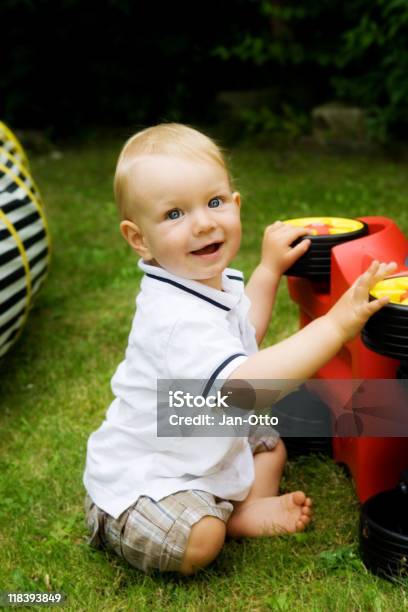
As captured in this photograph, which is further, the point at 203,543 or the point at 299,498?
the point at 299,498

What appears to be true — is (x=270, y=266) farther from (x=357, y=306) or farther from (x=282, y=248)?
(x=357, y=306)

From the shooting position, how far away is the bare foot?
1757mm

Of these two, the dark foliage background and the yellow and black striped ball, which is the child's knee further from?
the dark foliage background

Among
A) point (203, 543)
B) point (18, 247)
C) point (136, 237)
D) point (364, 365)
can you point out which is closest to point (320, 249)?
point (364, 365)

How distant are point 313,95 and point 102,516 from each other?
4.93 meters

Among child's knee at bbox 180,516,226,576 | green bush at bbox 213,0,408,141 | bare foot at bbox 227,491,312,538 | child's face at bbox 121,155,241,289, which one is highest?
child's face at bbox 121,155,241,289

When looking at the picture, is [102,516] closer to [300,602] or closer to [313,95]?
[300,602]

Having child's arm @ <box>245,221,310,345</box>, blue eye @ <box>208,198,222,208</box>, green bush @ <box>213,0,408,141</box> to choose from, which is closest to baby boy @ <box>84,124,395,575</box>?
blue eye @ <box>208,198,222,208</box>

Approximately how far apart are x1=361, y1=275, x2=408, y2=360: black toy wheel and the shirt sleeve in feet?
0.73

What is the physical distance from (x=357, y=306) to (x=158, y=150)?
0.47 meters

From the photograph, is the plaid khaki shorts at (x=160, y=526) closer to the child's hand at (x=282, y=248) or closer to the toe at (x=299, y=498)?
the toe at (x=299, y=498)

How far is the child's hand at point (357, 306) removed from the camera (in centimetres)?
142

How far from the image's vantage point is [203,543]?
1588 mm

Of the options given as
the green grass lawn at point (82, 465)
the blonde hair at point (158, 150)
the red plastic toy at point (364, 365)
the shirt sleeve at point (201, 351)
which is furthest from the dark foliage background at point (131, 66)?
the shirt sleeve at point (201, 351)
